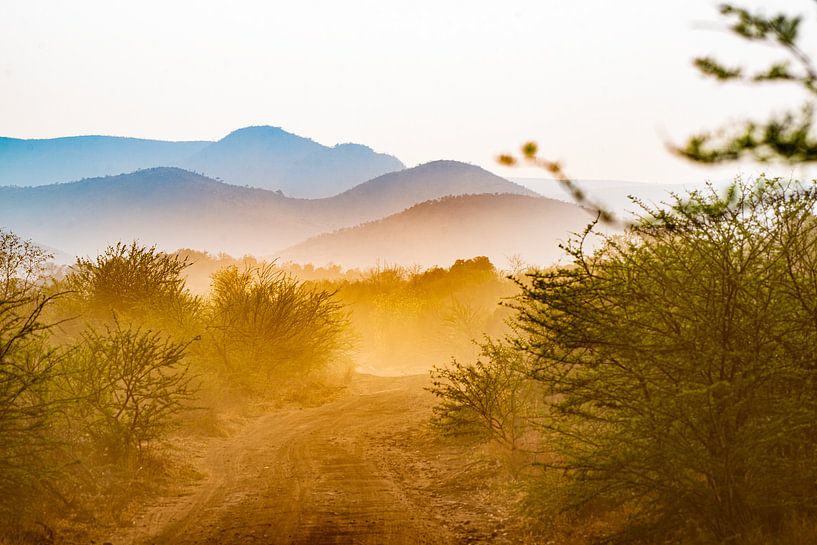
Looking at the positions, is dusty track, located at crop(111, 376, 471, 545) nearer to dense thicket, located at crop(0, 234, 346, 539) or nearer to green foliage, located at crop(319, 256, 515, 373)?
dense thicket, located at crop(0, 234, 346, 539)

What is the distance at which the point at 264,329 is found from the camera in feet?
92.1

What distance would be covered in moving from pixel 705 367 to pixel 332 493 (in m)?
8.16

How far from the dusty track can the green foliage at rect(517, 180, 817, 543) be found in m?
4.02

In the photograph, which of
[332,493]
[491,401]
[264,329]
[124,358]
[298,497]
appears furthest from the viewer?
[264,329]

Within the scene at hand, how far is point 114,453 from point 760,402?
13214 mm

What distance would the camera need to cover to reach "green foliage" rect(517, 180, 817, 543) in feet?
21.6

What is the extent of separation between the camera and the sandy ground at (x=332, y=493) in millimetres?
9836

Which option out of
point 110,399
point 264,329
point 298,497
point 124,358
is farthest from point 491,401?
point 264,329

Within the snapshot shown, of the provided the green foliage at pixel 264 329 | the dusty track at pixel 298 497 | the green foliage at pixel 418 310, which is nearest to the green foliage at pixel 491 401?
the dusty track at pixel 298 497

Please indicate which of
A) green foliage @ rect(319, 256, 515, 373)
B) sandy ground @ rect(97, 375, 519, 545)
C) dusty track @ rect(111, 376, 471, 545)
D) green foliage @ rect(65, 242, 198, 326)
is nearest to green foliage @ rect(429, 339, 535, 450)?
sandy ground @ rect(97, 375, 519, 545)

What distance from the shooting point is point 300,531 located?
385 inches

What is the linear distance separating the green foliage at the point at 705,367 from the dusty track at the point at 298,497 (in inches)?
158

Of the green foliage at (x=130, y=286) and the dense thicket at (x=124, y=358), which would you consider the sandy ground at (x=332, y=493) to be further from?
the green foliage at (x=130, y=286)

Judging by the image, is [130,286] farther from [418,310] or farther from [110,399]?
[418,310]
